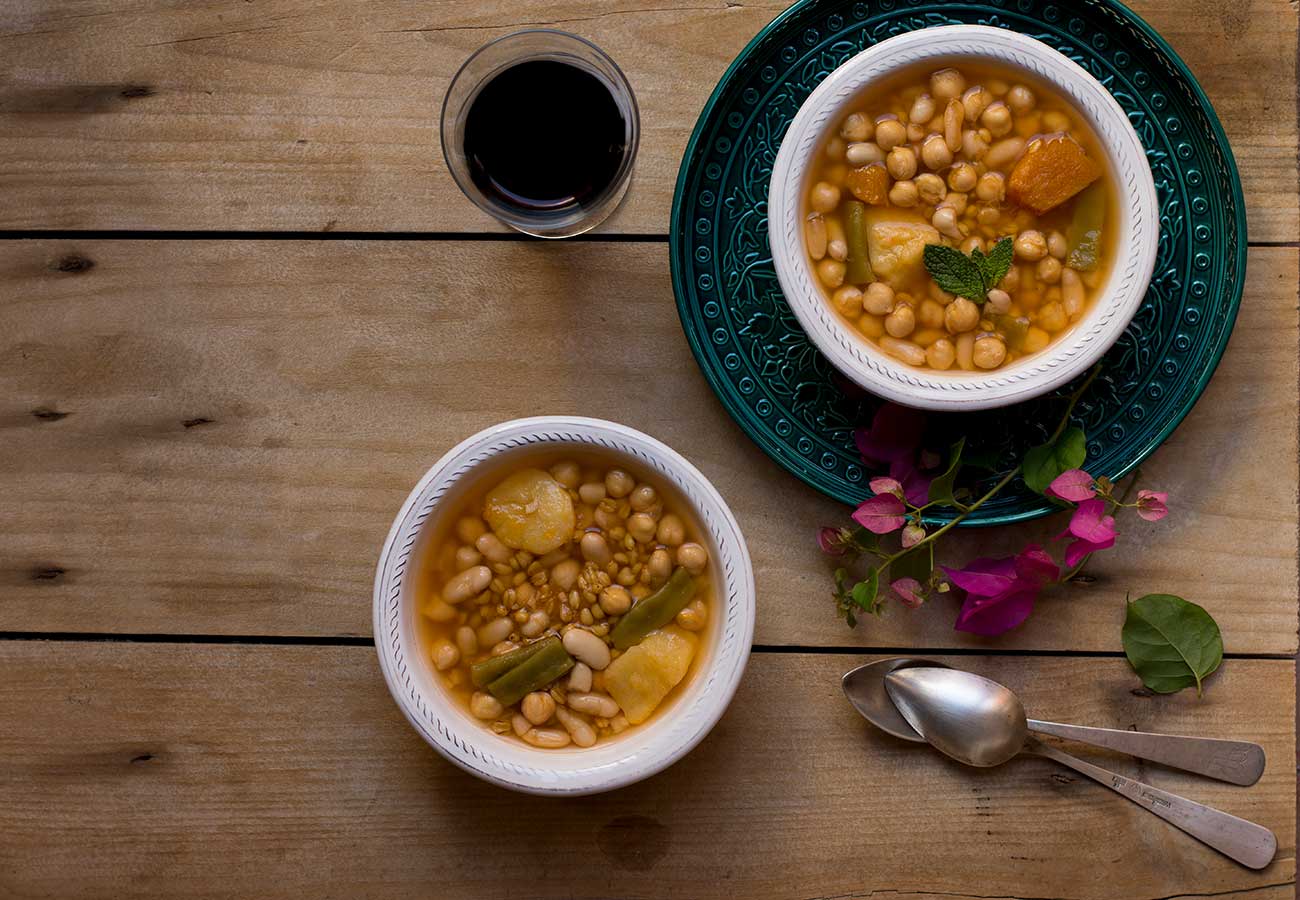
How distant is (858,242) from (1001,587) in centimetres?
48

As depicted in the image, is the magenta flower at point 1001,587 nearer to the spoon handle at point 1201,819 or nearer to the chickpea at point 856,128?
the spoon handle at point 1201,819

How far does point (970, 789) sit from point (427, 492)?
84 centimetres

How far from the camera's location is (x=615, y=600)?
1.21 meters

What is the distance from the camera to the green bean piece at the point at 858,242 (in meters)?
1.23

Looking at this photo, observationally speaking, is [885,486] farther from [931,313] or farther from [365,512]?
[365,512]

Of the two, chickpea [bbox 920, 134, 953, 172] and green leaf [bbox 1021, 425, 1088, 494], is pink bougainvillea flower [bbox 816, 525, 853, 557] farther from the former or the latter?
chickpea [bbox 920, 134, 953, 172]

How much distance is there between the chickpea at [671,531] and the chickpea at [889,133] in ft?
1.74

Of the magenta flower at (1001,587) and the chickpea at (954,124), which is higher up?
the chickpea at (954,124)

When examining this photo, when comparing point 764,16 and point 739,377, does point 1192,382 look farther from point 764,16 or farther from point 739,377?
point 764,16

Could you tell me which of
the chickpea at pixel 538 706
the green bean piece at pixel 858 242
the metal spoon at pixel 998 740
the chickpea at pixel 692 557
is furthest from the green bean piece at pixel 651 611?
the green bean piece at pixel 858 242

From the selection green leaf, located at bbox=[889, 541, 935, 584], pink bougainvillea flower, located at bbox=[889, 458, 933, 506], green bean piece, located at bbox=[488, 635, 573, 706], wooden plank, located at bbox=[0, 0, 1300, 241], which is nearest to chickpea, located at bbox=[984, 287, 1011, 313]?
pink bougainvillea flower, located at bbox=[889, 458, 933, 506]

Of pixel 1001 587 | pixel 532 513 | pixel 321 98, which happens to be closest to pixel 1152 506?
pixel 1001 587

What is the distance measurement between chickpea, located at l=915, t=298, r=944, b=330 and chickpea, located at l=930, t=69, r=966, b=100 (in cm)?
25

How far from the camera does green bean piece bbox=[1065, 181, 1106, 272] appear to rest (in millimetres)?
1214
